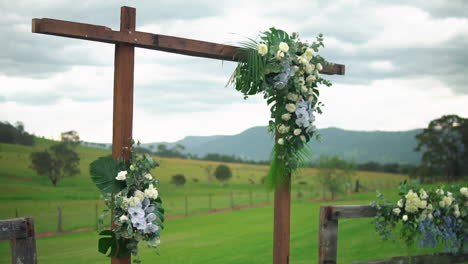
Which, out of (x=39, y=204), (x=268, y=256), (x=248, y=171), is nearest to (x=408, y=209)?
(x=268, y=256)

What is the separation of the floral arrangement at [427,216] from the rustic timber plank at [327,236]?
828mm

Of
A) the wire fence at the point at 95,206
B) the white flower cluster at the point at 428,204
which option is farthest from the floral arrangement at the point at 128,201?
the wire fence at the point at 95,206

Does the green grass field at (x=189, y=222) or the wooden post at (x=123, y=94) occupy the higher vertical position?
the wooden post at (x=123, y=94)

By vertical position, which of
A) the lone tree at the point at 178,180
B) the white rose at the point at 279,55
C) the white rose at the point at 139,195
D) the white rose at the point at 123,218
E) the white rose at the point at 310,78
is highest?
the white rose at the point at 279,55

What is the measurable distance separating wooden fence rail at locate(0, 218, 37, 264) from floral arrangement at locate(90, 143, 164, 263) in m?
0.65

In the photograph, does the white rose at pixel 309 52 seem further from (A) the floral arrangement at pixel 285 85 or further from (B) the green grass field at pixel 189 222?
(B) the green grass field at pixel 189 222

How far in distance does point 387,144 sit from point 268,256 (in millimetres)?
105270

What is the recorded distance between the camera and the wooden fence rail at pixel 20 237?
4.16 metres

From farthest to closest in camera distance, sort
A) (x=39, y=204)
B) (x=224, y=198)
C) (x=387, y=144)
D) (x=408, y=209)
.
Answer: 1. (x=387, y=144)
2. (x=224, y=198)
3. (x=39, y=204)
4. (x=408, y=209)

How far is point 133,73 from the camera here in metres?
4.84

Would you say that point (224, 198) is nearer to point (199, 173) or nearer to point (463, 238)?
point (199, 173)

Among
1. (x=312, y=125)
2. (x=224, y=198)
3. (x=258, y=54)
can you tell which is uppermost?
(x=258, y=54)

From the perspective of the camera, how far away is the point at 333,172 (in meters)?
28.2

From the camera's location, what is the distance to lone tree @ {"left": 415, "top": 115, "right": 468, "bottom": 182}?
32.6m
